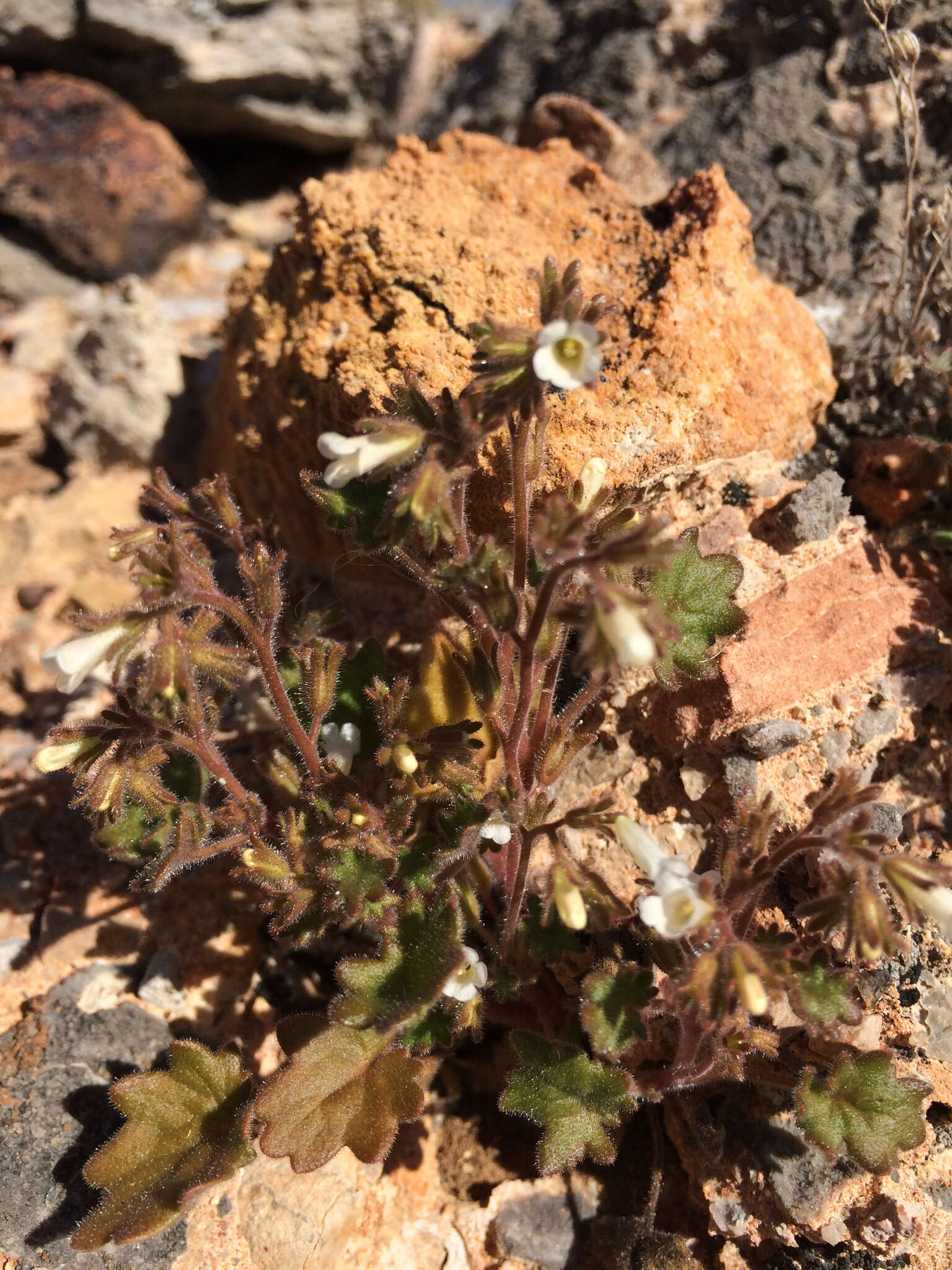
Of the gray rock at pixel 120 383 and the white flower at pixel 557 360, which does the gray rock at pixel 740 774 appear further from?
the gray rock at pixel 120 383

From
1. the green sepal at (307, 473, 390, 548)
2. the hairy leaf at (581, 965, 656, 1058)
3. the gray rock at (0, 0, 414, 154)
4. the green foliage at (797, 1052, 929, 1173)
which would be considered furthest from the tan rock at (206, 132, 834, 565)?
the gray rock at (0, 0, 414, 154)

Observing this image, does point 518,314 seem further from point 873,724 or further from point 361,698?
point 873,724

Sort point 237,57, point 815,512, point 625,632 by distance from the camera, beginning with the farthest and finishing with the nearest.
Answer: point 237,57, point 815,512, point 625,632

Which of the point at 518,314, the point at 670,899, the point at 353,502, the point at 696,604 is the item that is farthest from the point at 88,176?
the point at 670,899

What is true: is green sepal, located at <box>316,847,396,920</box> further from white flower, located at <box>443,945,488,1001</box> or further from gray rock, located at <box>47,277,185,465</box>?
gray rock, located at <box>47,277,185,465</box>

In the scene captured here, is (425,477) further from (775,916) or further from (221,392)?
(221,392)

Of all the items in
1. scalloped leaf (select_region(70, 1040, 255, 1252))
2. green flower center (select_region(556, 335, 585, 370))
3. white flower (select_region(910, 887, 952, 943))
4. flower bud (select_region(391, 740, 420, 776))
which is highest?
green flower center (select_region(556, 335, 585, 370))
